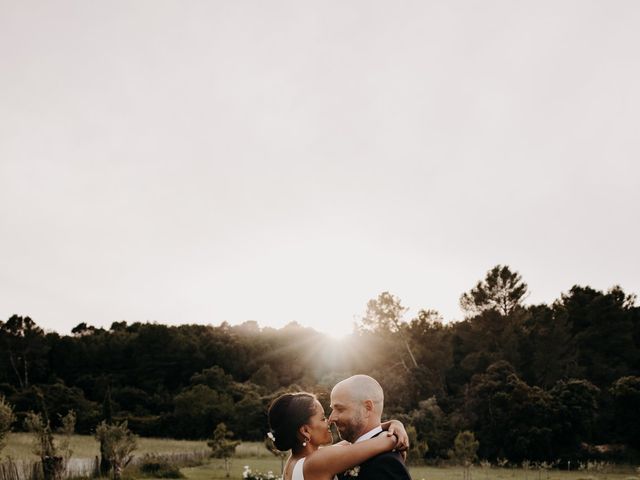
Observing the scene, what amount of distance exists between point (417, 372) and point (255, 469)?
23.4 m

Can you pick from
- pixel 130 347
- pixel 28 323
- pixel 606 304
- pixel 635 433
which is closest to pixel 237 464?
pixel 635 433

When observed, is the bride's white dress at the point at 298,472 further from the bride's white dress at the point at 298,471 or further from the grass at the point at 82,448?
the grass at the point at 82,448

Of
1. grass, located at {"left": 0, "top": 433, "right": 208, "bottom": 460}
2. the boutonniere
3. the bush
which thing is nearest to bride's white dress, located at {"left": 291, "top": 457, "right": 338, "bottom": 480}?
the boutonniere

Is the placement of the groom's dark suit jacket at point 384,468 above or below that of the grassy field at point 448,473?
above

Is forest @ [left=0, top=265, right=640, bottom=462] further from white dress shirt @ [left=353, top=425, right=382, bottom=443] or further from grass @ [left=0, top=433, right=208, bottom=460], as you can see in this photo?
white dress shirt @ [left=353, top=425, right=382, bottom=443]

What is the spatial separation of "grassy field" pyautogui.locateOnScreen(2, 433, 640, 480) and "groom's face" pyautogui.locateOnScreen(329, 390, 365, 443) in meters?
22.2

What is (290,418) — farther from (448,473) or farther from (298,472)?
(448,473)

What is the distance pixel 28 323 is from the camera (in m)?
60.4

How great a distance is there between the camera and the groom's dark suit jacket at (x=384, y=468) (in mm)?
2502

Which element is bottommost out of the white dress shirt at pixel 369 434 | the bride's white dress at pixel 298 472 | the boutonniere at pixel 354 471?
the bride's white dress at pixel 298 472

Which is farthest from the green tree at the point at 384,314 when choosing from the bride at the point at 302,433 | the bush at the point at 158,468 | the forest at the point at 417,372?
the bride at the point at 302,433

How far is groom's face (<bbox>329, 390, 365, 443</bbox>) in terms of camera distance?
2734 millimetres

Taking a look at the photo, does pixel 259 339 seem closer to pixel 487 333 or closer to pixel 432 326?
pixel 432 326

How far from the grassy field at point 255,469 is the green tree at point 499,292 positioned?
22054mm
